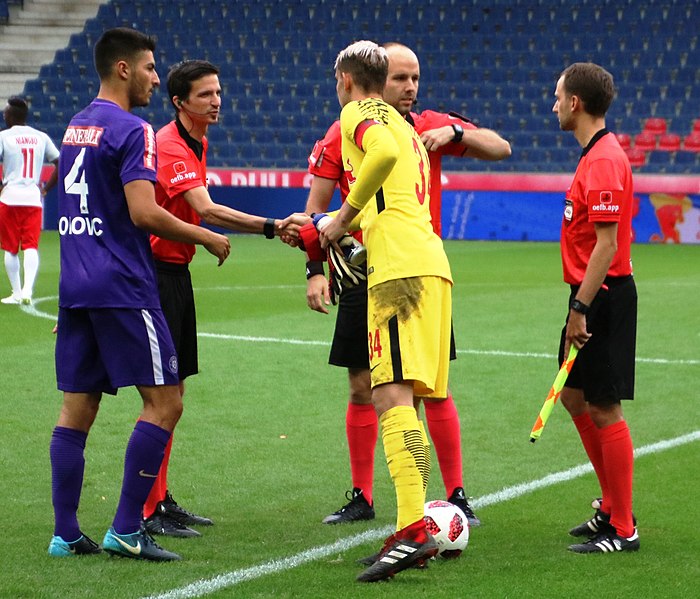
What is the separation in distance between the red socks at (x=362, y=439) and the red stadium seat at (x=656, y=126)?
22.1m

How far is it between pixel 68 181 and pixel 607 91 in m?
2.11

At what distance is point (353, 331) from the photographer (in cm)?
538

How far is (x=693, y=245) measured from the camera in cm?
2333

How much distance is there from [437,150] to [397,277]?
993 mm

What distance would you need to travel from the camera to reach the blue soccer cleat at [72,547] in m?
4.60

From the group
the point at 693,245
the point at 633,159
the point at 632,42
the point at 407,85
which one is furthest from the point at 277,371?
the point at 632,42

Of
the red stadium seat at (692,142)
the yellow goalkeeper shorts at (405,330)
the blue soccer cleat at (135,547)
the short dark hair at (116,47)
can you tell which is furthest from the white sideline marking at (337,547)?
the red stadium seat at (692,142)

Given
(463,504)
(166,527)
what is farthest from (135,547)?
(463,504)

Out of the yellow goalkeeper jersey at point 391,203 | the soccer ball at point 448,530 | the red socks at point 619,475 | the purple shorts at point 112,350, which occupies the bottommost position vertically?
the soccer ball at point 448,530

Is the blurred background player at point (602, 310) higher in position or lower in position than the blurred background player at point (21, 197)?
higher

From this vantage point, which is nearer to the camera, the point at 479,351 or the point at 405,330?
the point at 405,330

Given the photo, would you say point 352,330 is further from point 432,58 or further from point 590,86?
point 432,58

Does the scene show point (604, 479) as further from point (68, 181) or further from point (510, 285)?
point (510, 285)

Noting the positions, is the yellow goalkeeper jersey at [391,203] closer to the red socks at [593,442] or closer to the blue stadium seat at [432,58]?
the red socks at [593,442]
